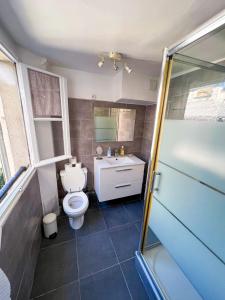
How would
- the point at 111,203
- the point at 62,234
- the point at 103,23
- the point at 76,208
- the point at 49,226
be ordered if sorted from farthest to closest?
the point at 111,203 → the point at 76,208 → the point at 62,234 → the point at 49,226 → the point at 103,23

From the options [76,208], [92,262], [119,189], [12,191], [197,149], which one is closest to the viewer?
[197,149]

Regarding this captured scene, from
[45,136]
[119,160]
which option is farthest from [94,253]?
[45,136]

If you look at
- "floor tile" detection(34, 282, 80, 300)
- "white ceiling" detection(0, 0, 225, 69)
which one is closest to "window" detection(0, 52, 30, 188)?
"white ceiling" detection(0, 0, 225, 69)

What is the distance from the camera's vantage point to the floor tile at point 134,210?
2.00 metres

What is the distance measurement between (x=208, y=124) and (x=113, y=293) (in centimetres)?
158

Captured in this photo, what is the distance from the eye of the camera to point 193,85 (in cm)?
110

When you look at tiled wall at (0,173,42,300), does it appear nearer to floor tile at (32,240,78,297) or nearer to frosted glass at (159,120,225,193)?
floor tile at (32,240,78,297)

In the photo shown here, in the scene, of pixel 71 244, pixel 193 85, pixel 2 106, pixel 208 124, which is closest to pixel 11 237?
pixel 71 244

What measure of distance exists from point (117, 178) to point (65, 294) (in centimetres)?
132

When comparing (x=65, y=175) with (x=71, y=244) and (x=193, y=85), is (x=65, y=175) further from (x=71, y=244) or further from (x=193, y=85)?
(x=193, y=85)

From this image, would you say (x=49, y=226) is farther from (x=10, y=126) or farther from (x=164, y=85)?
(x=164, y=85)

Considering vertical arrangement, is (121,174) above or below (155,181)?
below

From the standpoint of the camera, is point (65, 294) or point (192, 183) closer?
point (192, 183)

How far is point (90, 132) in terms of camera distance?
2.16 meters
